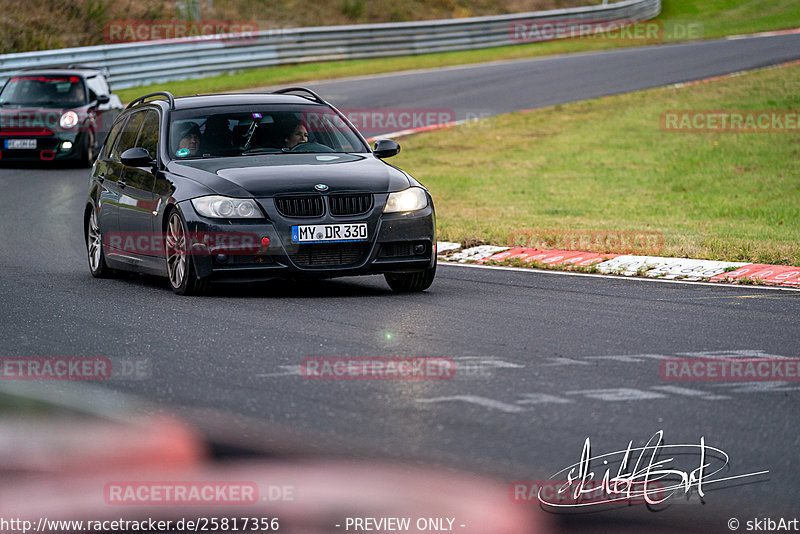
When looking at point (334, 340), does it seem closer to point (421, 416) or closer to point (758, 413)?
point (421, 416)

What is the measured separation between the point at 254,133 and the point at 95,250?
2143 mm

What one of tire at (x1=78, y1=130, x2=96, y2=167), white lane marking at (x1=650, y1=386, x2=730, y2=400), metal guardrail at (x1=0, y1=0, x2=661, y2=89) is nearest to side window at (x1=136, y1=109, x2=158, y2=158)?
white lane marking at (x1=650, y1=386, x2=730, y2=400)

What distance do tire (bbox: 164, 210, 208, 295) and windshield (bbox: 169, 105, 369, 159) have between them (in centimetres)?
85

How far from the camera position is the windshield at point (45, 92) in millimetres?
21562

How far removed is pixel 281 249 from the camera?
9.05 metres

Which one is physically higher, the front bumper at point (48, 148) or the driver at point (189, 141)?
the driver at point (189, 141)

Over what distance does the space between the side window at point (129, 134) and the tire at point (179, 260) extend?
6.14 ft

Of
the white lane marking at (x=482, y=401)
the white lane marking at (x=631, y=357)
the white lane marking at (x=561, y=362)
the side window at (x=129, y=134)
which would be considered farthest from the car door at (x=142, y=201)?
the white lane marking at (x=482, y=401)

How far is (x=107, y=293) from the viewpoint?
997cm

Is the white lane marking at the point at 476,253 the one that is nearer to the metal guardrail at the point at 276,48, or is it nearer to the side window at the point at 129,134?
the side window at the point at 129,134

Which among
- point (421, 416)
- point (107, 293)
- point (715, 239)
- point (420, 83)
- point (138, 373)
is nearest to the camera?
point (421, 416)

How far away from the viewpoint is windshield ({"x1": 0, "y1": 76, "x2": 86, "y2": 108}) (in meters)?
21.6

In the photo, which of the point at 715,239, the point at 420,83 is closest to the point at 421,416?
the point at 715,239

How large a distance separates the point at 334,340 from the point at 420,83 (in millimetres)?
24452
